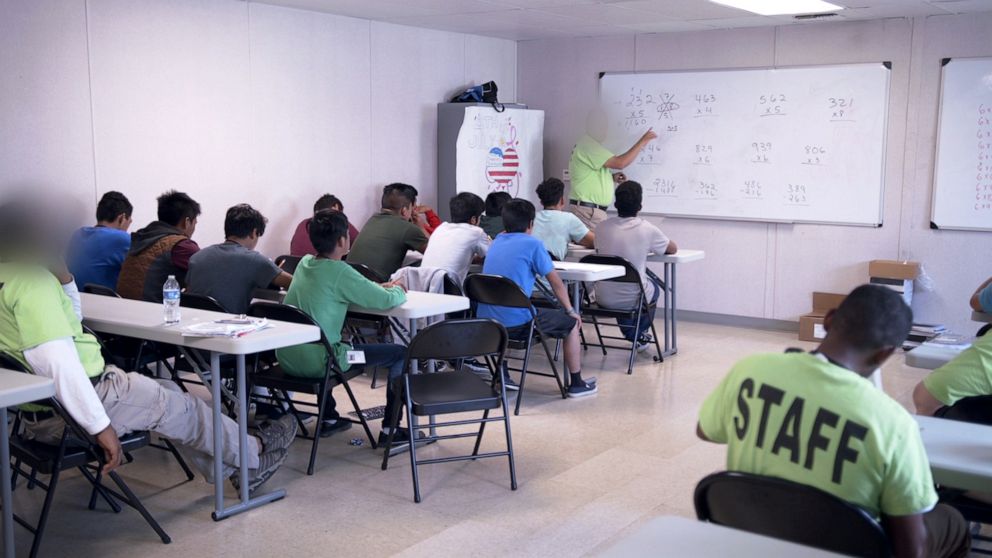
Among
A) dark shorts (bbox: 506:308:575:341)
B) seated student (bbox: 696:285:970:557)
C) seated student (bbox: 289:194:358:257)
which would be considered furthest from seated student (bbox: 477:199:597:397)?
seated student (bbox: 696:285:970:557)

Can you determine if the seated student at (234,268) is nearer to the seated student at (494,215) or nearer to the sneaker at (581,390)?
the sneaker at (581,390)

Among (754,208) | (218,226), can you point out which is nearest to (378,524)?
(218,226)

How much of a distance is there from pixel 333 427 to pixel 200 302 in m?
0.99

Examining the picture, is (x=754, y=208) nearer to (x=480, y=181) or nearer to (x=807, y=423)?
(x=480, y=181)

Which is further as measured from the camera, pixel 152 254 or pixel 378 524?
pixel 152 254

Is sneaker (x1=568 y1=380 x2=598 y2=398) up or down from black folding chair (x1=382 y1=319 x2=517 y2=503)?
down

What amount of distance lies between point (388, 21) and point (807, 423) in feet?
19.8

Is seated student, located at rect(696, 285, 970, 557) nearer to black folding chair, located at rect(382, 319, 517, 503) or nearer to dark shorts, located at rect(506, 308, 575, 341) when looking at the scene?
black folding chair, located at rect(382, 319, 517, 503)

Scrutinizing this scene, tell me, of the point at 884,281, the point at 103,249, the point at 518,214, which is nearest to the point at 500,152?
the point at 518,214

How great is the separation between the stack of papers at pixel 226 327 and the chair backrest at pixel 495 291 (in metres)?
1.67

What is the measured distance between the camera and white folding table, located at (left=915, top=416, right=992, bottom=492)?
2.25 meters

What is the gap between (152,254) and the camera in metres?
4.78

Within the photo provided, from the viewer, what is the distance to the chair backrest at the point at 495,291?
511 centimetres

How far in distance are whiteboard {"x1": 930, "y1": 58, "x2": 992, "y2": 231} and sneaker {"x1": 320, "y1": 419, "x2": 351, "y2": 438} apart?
4.64 m
